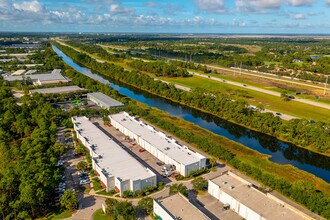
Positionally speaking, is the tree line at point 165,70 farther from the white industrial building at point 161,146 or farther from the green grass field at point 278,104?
the white industrial building at point 161,146

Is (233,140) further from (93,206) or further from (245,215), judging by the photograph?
(93,206)

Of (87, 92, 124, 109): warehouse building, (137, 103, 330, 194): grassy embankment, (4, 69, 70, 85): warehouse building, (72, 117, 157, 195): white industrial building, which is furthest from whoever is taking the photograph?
(4, 69, 70, 85): warehouse building

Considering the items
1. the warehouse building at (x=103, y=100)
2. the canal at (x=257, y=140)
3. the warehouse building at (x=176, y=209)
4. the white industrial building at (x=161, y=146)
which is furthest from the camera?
the warehouse building at (x=103, y=100)

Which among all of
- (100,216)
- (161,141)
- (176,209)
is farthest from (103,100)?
(176,209)

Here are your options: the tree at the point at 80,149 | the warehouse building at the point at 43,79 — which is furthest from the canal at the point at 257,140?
the warehouse building at the point at 43,79

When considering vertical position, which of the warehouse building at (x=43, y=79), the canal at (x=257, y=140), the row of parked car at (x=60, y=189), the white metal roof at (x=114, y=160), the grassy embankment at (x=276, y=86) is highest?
the warehouse building at (x=43, y=79)

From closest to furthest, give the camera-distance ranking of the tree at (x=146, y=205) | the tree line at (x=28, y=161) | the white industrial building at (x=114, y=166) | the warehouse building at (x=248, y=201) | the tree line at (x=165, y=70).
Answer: the warehouse building at (x=248, y=201), the tree line at (x=28, y=161), the tree at (x=146, y=205), the white industrial building at (x=114, y=166), the tree line at (x=165, y=70)

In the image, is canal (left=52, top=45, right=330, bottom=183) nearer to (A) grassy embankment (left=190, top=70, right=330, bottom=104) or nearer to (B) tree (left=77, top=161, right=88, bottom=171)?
(B) tree (left=77, top=161, right=88, bottom=171)

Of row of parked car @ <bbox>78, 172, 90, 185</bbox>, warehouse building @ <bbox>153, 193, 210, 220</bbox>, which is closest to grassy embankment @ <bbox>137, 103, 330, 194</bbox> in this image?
warehouse building @ <bbox>153, 193, 210, 220</bbox>
